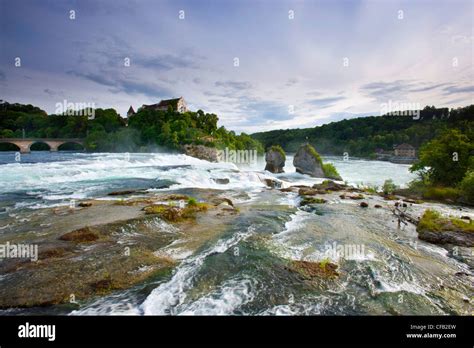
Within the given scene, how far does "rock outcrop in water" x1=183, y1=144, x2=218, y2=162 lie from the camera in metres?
55.5

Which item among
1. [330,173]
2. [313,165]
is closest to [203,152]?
[313,165]

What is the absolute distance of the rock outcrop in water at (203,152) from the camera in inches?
2186

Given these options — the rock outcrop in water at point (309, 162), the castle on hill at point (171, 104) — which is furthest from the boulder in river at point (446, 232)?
the castle on hill at point (171, 104)

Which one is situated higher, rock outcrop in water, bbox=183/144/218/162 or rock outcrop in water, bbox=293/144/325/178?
rock outcrop in water, bbox=183/144/218/162

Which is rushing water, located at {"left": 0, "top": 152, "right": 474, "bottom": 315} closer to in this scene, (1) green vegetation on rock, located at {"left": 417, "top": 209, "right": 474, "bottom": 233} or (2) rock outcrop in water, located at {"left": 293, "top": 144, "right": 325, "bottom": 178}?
(1) green vegetation on rock, located at {"left": 417, "top": 209, "right": 474, "bottom": 233}

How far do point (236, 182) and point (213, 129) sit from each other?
47979 mm

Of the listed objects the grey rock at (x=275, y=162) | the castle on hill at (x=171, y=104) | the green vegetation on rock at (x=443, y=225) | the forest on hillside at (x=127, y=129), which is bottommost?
the green vegetation on rock at (x=443, y=225)

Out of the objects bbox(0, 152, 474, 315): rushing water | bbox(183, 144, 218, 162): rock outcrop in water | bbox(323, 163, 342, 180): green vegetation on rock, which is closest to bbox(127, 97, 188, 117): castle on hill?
bbox(183, 144, 218, 162): rock outcrop in water

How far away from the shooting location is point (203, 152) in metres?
56.0

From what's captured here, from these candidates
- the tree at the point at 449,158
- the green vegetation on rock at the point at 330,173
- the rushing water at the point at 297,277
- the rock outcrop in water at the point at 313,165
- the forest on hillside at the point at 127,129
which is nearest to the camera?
the rushing water at the point at 297,277

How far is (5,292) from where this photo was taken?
5.26m

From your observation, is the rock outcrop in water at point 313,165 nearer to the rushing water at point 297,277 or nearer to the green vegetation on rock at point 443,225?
the rushing water at point 297,277

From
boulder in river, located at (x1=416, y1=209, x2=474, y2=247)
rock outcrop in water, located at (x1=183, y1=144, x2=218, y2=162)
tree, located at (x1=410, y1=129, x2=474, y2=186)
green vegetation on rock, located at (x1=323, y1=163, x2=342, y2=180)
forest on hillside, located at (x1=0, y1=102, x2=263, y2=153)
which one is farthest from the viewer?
forest on hillside, located at (x1=0, y1=102, x2=263, y2=153)
